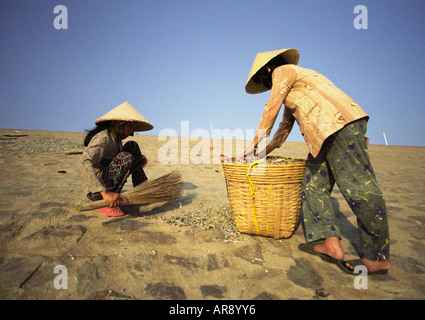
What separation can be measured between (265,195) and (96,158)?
1.68 m

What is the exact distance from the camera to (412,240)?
2346 mm

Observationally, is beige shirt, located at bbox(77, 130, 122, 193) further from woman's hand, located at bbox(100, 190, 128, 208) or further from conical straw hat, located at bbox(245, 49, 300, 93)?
conical straw hat, located at bbox(245, 49, 300, 93)

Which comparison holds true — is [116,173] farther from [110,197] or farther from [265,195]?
[265,195]

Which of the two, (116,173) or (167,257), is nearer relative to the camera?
(167,257)

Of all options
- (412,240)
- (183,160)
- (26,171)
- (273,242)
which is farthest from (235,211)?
(183,160)

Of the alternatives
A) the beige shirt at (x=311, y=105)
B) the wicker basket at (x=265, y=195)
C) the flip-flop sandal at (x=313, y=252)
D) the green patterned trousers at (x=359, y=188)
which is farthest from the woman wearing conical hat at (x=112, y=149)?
the green patterned trousers at (x=359, y=188)

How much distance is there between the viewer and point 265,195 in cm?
203

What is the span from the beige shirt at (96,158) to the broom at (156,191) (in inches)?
14.0

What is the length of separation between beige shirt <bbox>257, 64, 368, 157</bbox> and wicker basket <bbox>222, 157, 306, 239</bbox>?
0.28m

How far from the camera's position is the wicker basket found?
6.48ft

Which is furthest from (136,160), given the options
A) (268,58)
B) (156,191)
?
(268,58)

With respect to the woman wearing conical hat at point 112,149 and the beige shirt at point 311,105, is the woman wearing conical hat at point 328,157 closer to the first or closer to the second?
the beige shirt at point 311,105
